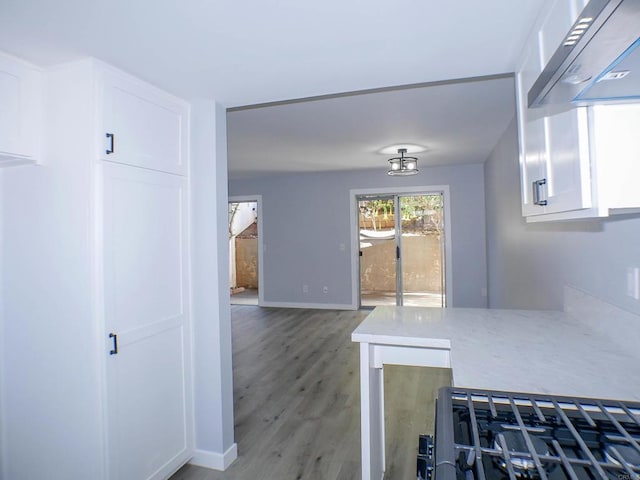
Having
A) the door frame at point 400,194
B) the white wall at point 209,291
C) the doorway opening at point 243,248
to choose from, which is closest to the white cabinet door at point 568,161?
the white wall at point 209,291

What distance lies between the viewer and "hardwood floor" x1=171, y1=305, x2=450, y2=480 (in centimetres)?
224

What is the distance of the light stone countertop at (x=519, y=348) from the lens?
46.2 inches

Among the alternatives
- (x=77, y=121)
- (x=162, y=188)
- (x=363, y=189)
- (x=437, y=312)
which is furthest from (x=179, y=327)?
(x=363, y=189)

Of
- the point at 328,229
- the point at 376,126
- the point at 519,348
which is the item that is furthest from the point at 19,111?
the point at 328,229

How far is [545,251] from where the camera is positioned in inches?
104

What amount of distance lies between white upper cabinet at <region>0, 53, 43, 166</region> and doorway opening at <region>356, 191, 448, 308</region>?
5.27 m

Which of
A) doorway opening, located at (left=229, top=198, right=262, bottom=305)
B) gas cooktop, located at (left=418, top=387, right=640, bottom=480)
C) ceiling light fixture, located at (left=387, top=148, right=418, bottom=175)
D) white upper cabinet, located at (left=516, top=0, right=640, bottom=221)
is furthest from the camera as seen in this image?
doorway opening, located at (left=229, top=198, right=262, bottom=305)

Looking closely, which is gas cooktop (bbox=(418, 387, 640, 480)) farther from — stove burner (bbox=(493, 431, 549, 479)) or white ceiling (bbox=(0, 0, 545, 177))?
white ceiling (bbox=(0, 0, 545, 177))

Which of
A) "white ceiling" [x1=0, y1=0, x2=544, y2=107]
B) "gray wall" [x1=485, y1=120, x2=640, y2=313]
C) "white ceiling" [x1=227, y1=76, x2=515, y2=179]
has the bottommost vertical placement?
"gray wall" [x1=485, y1=120, x2=640, y2=313]

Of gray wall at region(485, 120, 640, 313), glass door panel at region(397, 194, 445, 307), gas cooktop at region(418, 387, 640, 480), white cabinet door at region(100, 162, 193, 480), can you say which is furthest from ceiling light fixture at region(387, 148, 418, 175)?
gas cooktop at region(418, 387, 640, 480)

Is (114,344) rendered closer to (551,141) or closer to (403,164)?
(551,141)

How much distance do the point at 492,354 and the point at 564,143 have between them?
753mm

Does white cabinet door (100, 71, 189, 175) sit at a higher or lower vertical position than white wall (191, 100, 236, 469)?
higher

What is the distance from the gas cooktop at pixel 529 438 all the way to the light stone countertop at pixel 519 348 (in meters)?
0.11
